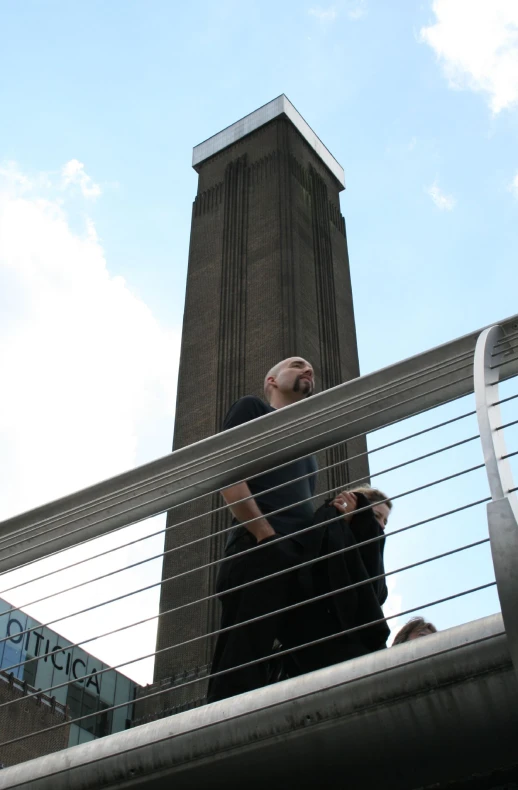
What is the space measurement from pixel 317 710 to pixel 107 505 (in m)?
1.26

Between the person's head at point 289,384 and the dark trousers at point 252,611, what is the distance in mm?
798

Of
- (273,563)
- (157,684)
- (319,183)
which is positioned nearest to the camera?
A: (273,563)

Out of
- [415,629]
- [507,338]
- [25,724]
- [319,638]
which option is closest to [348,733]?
[319,638]

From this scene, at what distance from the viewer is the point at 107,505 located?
137 inches

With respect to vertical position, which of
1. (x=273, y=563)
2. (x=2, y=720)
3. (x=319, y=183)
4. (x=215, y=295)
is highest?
(x=319, y=183)

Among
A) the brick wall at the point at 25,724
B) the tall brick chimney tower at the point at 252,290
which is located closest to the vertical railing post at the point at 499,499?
the brick wall at the point at 25,724

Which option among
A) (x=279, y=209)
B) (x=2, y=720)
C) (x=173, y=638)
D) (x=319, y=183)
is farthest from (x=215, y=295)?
(x=2, y=720)

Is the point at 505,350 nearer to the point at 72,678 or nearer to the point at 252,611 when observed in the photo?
the point at 252,611

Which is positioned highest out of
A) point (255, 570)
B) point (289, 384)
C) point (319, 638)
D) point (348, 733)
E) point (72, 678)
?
point (72, 678)

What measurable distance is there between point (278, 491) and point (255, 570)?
1.60 ft

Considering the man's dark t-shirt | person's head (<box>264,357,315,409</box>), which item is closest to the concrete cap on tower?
person's head (<box>264,357,315,409</box>)

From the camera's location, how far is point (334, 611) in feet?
10.8

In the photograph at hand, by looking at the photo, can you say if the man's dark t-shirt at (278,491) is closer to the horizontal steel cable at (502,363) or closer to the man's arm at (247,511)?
the man's arm at (247,511)

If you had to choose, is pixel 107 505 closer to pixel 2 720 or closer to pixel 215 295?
pixel 2 720
